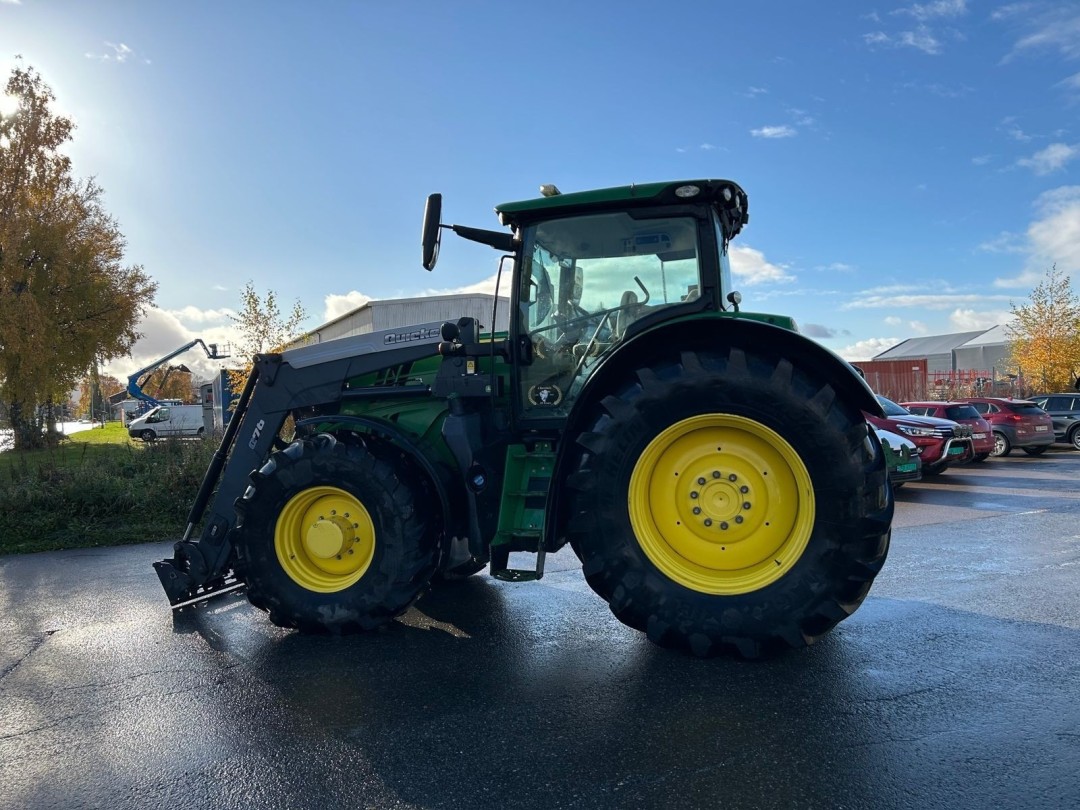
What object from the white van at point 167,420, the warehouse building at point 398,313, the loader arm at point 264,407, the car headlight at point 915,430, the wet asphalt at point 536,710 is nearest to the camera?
the wet asphalt at point 536,710

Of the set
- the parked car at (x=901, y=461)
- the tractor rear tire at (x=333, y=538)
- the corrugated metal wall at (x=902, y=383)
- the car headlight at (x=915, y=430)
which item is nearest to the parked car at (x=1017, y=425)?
the car headlight at (x=915, y=430)

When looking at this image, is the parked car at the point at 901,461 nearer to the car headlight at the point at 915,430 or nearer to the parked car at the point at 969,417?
the car headlight at the point at 915,430

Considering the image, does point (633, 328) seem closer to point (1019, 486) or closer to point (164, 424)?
point (1019, 486)

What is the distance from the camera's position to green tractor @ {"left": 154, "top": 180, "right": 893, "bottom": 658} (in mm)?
3668

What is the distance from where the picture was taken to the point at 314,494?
461 centimetres

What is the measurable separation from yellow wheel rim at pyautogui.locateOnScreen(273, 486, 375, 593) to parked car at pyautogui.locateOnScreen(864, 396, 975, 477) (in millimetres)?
11026

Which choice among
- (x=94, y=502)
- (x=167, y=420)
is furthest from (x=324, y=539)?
(x=167, y=420)

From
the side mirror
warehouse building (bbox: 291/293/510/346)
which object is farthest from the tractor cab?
warehouse building (bbox: 291/293/510/346)

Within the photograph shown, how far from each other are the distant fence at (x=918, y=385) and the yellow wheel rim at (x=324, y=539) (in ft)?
81.8

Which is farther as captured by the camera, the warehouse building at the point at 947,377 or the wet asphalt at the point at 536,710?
the warehouse building at the point at 947,377

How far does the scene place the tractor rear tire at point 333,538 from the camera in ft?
14.3

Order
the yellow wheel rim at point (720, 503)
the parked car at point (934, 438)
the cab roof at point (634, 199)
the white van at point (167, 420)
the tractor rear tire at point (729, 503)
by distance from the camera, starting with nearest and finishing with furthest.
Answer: the tractor rear tire at point (729, 503) → the yellow wheel rim at point (720, 503) → the cab roof at point (634, 199) → the parked car at point (934, 438) → the white van at point (167, 420)

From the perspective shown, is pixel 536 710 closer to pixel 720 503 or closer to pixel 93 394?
pixel 720 503

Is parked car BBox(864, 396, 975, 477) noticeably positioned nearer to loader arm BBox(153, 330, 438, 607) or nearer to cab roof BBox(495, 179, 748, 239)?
cab roof BBox(495, 179, 748, 239)
